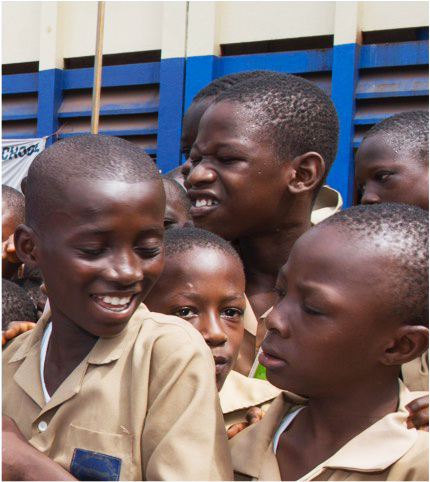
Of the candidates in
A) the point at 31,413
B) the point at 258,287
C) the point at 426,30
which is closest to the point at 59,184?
the point at 31,413

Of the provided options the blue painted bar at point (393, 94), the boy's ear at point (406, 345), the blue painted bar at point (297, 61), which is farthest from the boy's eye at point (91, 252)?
the blue painted bar at point (297, 61)

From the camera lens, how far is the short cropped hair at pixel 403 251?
1.62m

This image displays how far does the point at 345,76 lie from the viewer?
7578 mm

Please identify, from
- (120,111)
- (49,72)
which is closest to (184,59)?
(120,111)

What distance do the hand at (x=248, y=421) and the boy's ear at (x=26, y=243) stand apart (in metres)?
0.60

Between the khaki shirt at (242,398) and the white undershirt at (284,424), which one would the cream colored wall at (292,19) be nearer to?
the khaki shirt at (242,398)

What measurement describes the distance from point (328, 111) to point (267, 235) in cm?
50

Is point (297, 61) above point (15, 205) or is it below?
above

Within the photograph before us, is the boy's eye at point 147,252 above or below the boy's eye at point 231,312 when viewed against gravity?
above

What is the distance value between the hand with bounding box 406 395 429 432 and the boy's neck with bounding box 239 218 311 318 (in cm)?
100

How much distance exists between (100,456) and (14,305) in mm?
1239

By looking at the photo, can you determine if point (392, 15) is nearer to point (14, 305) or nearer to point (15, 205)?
point (15, 205)

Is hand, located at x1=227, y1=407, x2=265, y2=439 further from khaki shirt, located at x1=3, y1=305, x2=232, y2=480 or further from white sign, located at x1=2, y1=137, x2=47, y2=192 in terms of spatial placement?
white sign, located at x1=2, y1=137, x2=47, y2=192

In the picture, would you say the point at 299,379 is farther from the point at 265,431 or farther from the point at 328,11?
the point at 328,11
